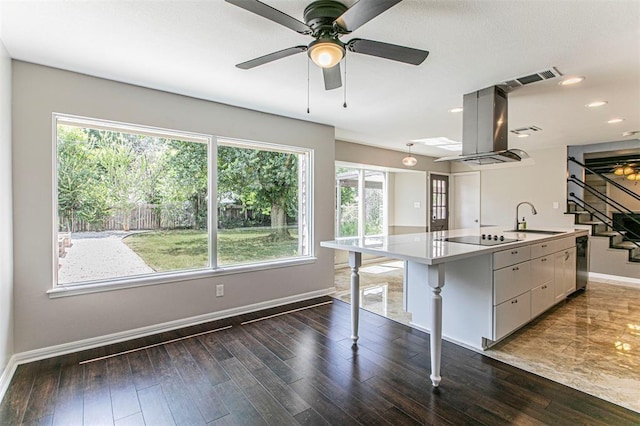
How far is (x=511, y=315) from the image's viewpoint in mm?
2826

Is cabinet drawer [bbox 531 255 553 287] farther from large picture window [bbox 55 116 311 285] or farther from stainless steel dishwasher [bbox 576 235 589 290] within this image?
large picture window [bbox 55 116 311 285]

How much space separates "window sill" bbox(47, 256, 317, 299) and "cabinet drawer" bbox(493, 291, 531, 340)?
2.38m

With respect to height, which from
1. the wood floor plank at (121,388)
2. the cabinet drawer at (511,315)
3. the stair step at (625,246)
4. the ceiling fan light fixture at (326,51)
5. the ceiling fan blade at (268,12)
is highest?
the ceiling fan blade at (268,12)

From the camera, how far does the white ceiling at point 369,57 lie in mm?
1848

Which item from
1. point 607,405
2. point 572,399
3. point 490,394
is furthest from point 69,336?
point 607,405

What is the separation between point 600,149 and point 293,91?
5.89 metres

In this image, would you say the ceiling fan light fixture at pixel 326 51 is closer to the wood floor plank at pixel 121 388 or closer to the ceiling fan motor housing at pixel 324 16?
the ceiling fan motor housing at pixel 324 16

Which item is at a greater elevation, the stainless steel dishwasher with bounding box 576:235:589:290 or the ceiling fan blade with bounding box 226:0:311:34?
the ceiling fan blade with bounding box 226:0:311:34

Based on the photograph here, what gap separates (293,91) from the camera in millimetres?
3164

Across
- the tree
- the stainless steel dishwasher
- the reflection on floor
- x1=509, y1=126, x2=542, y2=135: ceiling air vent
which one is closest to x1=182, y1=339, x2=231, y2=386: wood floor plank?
the tree

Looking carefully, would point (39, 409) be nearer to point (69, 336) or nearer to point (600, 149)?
point (69, 336)

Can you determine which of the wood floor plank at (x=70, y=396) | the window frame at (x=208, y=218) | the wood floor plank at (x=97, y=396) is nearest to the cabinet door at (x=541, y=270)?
the window frame at (x=208, y=218)

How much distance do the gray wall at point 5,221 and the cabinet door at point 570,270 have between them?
18.7ft

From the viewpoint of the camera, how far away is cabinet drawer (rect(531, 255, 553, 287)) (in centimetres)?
320
